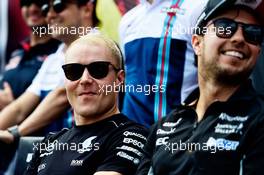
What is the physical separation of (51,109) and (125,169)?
166cm

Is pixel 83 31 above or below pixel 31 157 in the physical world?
above

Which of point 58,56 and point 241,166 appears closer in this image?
point 241,166

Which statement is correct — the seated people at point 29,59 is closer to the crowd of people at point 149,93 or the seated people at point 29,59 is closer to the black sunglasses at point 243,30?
the crowd of people at point 149,93

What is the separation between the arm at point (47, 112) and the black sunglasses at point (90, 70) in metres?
1.13

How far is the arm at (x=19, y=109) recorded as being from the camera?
20.6ft

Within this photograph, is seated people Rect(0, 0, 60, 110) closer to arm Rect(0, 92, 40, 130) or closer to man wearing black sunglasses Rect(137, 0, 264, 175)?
arm Rect(0, 92, 40, 130)

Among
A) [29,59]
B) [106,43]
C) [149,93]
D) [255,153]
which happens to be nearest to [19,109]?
[29,59]

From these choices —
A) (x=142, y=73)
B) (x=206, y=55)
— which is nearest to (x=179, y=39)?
(x=142, y=73)

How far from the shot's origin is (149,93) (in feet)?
16.9

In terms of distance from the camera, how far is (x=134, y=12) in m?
5.60

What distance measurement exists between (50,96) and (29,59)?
3.20 feet

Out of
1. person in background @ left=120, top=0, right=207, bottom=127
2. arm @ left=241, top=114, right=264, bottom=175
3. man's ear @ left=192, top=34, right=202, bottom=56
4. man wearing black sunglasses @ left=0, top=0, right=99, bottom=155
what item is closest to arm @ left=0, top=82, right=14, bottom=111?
man wearing black sunglasses @ left=0, top=0, right=99, bottom=155

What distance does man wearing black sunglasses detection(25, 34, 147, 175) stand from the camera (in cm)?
444

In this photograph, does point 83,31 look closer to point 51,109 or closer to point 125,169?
point 51,109
